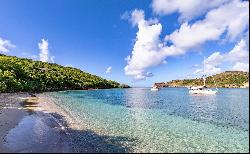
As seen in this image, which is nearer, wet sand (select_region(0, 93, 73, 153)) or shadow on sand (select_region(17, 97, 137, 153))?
wet sand (select_region(0, 93, 73, 153))

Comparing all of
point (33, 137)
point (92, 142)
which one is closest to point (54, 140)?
point (33, 137)

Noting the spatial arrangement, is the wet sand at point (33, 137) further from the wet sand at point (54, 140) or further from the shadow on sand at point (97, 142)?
the shadow on sand at point (97, 142)

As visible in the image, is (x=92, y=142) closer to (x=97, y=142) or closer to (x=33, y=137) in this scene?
(x=97, y=142)

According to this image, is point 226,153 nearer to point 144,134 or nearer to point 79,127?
point 144,134

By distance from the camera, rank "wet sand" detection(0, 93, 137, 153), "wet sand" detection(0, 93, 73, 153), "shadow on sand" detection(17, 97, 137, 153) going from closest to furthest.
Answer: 1. "wet sand" detection(0, 93, 73, 153)
2. "wet sand" detection(0, 93, 137, 153)
3. "shadow on sand" detection(17, 97, 137, 153)

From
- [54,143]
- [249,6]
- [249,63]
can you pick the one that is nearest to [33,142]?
[54,143]

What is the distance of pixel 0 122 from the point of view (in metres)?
33.0

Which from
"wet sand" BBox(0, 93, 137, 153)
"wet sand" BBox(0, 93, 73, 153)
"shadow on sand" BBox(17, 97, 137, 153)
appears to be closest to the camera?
"wet sand" BBox(0, 93, 73, 153)

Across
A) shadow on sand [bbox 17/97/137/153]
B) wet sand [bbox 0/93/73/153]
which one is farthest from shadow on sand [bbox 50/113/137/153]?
wet sand [bbox 0/93/73/153]

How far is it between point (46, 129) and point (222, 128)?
74.2 feet

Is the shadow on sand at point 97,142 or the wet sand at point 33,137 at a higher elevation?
the wet sand at point 33,137

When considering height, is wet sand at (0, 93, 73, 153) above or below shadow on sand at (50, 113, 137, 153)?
above

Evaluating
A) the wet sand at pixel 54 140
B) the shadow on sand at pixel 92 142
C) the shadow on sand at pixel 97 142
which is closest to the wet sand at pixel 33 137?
the wet sand at pixel 54 140

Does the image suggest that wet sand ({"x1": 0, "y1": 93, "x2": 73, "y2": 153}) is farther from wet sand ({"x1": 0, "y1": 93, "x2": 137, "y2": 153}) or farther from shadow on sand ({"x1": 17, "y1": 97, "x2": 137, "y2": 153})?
shadow on sand ({"x1": 17, "y1": 97, "x2": 137, "y2": 153})
